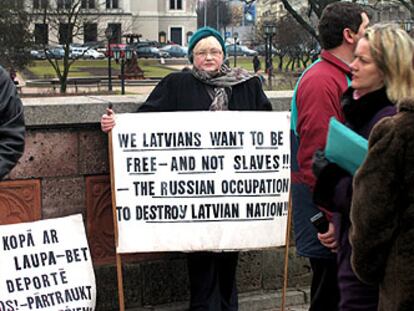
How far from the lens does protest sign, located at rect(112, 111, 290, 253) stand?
4465mm

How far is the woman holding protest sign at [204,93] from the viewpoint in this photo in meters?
4.61

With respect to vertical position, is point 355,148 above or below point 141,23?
above

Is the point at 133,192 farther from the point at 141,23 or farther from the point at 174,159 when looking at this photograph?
the point at 141,23

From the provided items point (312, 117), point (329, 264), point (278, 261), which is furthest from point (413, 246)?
point (278, 261)

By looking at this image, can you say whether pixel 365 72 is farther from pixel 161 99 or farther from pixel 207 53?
pixel 161 99

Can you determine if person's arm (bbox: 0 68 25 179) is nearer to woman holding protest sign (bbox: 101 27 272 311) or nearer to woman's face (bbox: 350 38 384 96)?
woman holding protest sign (bbox: 101 27 272 311)

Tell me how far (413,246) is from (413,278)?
117 mm

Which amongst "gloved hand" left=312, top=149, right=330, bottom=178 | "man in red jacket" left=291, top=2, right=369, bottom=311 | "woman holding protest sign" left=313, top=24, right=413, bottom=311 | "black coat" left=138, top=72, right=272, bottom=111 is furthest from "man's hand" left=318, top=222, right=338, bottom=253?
"black coat" left=138, top=72, right=272, bottom=111

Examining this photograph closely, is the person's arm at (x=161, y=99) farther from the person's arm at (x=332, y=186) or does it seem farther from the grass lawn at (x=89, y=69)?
the grass lawn at (x=89, y=69)

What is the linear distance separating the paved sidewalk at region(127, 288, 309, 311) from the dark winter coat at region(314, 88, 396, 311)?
2.25 metres

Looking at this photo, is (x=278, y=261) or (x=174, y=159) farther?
(x=278, y=261)

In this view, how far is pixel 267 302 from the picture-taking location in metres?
5.38

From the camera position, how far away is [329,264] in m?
4.12

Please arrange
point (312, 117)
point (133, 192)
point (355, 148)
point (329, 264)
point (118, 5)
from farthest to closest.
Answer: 1. point (118, 5)
2. point (133, 192)
3. point (329, 264)
4. point (312, 117)
5. point (355, 148)
